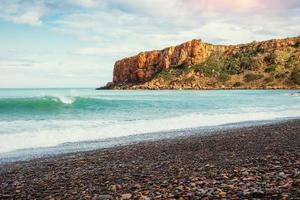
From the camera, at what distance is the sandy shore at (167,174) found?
8164mm

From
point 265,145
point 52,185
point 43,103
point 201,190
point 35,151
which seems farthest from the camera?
point 43,103

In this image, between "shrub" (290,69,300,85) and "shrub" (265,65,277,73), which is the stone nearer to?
"shrub" (290,69,300,85)

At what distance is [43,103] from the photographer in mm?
55594

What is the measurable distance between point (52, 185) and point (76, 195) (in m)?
1.66

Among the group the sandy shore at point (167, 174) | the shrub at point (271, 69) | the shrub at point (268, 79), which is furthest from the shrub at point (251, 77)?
the sandy shore at point (167, 174)

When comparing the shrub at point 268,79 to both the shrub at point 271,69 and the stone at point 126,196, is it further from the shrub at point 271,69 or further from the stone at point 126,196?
the stone at point 126,196

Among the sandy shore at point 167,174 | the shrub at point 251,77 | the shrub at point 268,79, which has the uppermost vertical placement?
the shrub at point 251,77

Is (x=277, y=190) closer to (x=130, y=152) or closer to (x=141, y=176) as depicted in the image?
(x=141, y=176)

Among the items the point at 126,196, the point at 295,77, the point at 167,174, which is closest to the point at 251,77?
the point at 295,77

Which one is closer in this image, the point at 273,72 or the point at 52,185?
the point at 52,185

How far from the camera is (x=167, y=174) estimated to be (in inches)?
414

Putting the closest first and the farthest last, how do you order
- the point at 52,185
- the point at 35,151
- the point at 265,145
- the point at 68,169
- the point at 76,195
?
the point at 76,195 < the point at 52,185 < the point at 68,169 < the point at 265,145 < the point at 35,151

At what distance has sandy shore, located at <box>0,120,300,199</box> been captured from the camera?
8.16 meters

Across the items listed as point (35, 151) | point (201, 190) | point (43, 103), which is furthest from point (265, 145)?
point (43, 103)
